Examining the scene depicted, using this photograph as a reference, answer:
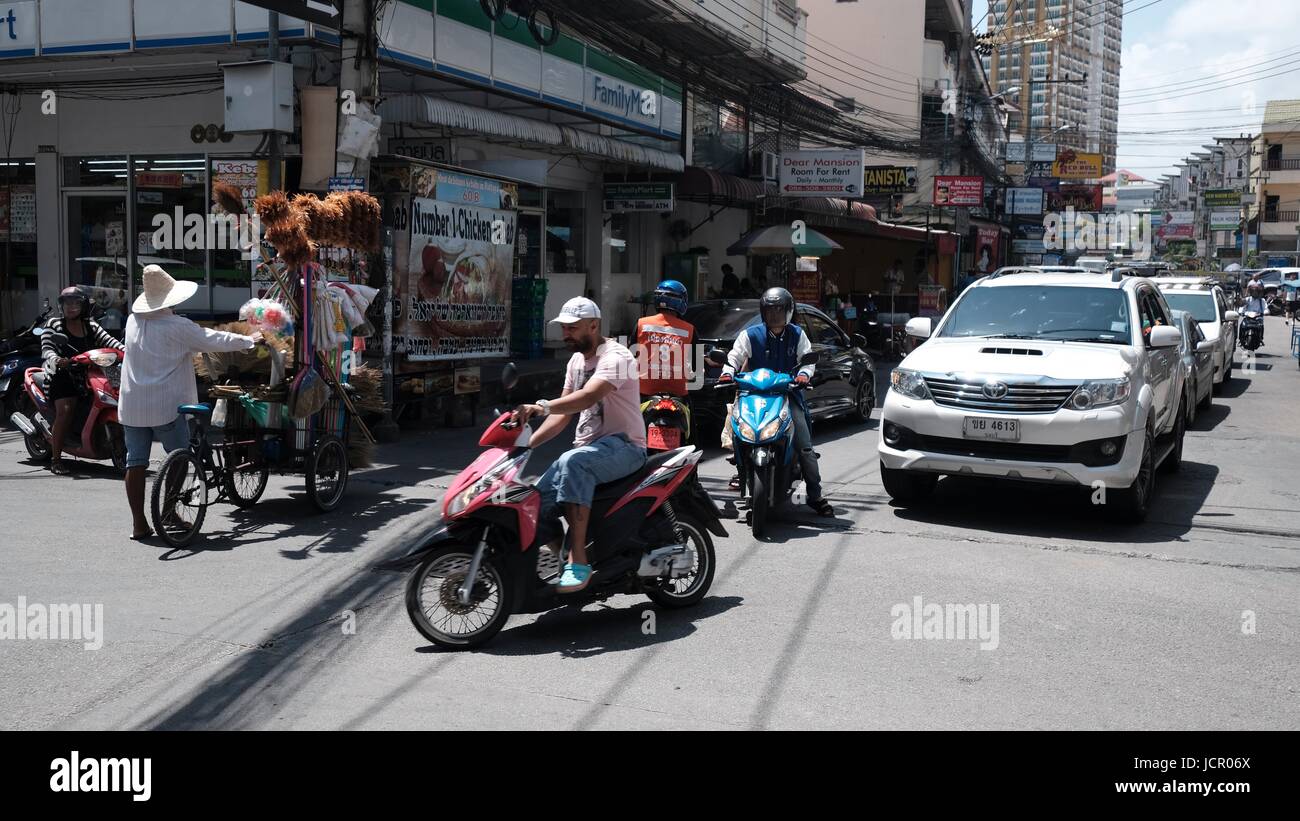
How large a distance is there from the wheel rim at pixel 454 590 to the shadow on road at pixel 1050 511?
4.28 meters

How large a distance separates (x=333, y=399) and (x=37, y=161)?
30.2 ft

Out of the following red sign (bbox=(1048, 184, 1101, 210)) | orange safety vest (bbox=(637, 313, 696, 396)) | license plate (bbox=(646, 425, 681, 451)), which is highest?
red sign (bbox=(1048, 184, 1101, 210))

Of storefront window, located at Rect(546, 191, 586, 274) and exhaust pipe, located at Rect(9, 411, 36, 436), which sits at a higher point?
storefront window, located at Rect(546, 191, 586, 274)

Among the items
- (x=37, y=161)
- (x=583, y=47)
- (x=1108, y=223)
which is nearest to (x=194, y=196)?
(x=37, y=161)

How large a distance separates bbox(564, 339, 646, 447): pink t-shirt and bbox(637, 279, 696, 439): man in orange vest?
277 centimetres

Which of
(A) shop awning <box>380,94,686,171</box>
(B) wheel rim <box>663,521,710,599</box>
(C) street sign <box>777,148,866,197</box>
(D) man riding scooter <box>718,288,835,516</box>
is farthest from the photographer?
(C) street sign <box>777,148,866,197</box>

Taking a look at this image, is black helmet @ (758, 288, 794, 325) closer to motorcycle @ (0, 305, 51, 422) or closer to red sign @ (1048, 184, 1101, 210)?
motorcycle @ (0, 305, 51, 422)

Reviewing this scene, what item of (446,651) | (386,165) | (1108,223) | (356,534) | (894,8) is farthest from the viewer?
(1108,223)

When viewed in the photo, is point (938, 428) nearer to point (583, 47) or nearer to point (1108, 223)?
point (583, 47)

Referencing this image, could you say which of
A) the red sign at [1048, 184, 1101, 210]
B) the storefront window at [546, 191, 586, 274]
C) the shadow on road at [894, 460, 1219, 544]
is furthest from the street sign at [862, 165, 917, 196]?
the red sign at [1048, 184, 1101, 210]

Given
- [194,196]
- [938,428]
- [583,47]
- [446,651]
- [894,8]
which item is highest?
[894,8]

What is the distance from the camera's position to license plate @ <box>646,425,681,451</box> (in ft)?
29.2

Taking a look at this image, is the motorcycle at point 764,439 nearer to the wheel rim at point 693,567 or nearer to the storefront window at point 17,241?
the wheel rim at point 693,567

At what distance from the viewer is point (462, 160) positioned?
1723 centimetres
